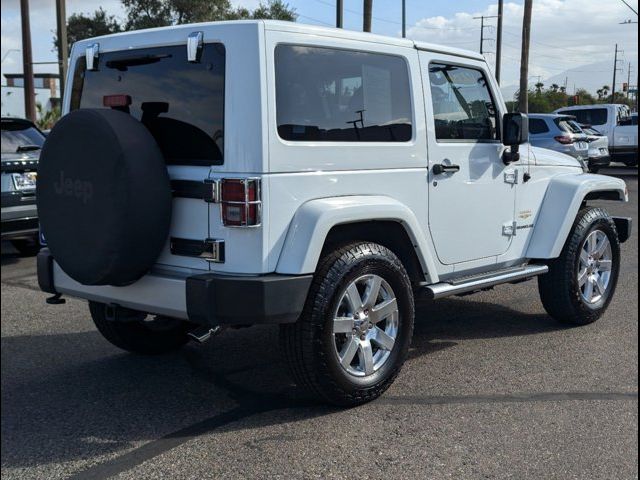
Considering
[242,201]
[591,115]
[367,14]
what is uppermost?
[367,14]

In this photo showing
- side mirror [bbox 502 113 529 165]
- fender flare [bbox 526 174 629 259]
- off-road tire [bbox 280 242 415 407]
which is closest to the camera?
off-road tire [bbox 280 242 415 407]

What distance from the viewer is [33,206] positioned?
26.7ft

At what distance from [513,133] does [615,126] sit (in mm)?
18313

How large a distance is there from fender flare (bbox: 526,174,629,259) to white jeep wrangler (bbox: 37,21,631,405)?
2.66ft

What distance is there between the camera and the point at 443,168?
15.0 ft

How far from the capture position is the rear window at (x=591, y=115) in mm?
21781

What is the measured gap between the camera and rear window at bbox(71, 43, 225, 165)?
3.72 meters

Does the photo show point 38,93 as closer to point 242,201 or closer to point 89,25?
point 89,25

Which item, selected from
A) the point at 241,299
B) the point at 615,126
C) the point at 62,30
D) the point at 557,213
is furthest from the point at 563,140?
the point at 241,299

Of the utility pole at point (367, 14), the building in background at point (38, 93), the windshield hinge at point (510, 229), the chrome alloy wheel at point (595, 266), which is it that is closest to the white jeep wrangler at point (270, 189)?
the windshield hinge at point (510, 229)

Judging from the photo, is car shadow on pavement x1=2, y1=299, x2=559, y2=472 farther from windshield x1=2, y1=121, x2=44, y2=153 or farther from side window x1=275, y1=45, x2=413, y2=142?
windshield x1=2, y1=121, x2=44, y2=153

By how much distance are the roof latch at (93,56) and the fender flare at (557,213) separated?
3326 mm

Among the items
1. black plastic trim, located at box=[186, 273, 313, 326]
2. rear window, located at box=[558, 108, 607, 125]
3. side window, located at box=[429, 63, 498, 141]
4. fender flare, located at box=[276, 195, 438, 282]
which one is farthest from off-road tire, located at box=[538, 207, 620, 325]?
rear window, located at box=[558, 108, 607, 125]

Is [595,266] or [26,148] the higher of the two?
[26,148]
